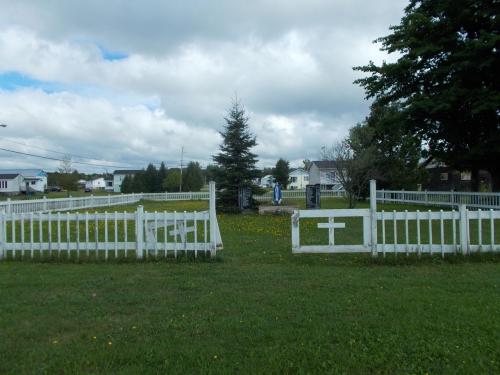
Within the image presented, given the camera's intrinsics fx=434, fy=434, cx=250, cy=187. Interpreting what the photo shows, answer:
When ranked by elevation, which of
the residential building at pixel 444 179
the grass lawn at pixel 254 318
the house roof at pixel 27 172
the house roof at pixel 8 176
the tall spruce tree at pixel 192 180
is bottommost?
the grass lawn at pixel 254 318

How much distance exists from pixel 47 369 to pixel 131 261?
16.2ft

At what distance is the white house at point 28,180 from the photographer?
256 ft

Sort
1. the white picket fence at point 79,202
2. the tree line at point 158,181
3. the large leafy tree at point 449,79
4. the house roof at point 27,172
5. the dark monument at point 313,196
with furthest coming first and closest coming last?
the house roof at point 27,172 < the tree line at point 158,181 < the dark monument at point 313,196 < the white picket fence at point 79,202 < the large leafy tree at point 449,79

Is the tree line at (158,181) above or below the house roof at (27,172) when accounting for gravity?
below

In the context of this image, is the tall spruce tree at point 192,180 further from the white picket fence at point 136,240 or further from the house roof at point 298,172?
the white picket fence at point 136,240

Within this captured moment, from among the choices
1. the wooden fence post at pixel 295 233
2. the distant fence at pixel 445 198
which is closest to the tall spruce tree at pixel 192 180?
the distant fence at pixel 445 198

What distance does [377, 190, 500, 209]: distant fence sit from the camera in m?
20.4

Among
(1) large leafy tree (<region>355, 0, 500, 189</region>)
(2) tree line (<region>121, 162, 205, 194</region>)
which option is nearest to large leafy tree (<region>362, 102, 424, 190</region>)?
(1) large leafy tree (<region>355, 0, 500, 189</region>)

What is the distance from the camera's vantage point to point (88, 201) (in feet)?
99.4

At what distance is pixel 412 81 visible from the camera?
21750mm

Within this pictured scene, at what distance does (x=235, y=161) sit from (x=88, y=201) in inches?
492

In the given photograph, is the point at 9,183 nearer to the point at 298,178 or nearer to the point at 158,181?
the point at 158,181

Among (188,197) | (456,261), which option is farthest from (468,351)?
(188,197)

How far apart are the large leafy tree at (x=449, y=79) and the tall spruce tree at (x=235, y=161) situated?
22.2 feet
